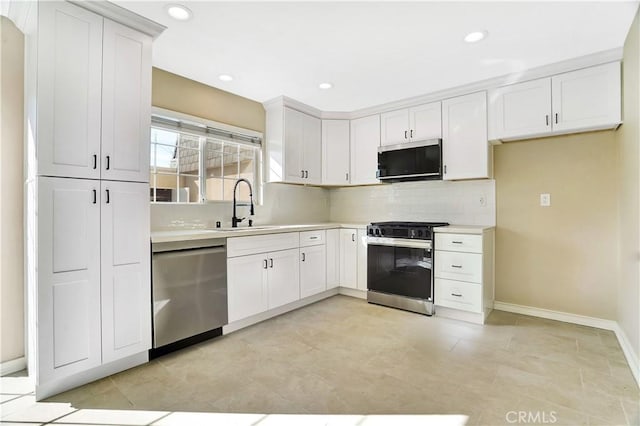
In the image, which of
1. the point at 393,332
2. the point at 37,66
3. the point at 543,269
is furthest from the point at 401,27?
the point at 543,269

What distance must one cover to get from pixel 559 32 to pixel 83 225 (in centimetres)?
367

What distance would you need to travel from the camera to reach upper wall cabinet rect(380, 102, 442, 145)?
Result: 3.57m

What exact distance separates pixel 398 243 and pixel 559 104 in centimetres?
200

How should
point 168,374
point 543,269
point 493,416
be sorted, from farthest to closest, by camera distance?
point 543,269, point 168,374, point 493,416

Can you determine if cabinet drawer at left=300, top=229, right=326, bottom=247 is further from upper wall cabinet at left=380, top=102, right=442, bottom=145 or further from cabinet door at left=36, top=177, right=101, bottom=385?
cabinet door at left=36, top=177, right=101, bottom=385

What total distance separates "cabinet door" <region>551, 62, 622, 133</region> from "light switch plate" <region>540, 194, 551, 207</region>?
69 cm

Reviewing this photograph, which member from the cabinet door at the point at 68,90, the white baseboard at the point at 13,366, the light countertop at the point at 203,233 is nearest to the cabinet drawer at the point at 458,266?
the light countertop at the point at 203,233

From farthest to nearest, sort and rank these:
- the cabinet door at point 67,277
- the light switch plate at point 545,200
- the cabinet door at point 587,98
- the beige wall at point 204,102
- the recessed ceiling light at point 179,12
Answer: the light switch plate at point 545,200 < the beige wall at point 204,102 < the cabinet door at point 587,98 < the recessed ceiling light at point 179,12 < the cabinet door at point 67,277

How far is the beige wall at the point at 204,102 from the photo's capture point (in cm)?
299

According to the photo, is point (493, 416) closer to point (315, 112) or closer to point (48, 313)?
point (48, 313)

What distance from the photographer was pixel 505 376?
6.88 feet

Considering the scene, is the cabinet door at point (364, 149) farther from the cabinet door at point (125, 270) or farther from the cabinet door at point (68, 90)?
the cabinet door at point (68, 90)

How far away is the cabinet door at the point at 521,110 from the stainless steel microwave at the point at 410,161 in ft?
2.00

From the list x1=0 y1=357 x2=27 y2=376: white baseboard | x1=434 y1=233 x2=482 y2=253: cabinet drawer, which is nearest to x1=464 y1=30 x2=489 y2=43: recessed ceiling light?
x1=434 y1=233 x2=482 y2=253: cabinet drawer
